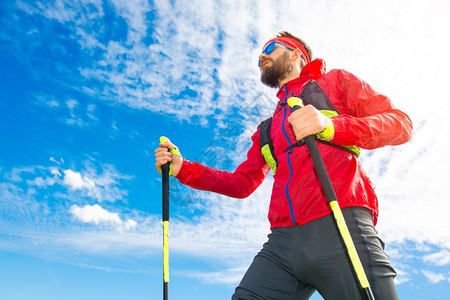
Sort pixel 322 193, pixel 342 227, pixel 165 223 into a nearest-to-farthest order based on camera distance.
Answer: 1. pixel 342 227
2. pixel 322 193
3. pixel 165 223

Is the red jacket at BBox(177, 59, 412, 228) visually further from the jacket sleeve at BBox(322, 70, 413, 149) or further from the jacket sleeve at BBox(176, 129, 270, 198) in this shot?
the jacket sleeve at BBox(176, 129, 270, 198)

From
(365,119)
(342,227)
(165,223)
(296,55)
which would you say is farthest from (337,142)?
(296,55)

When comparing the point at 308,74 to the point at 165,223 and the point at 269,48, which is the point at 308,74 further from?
the point at 165,223

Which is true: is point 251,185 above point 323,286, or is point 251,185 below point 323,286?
above

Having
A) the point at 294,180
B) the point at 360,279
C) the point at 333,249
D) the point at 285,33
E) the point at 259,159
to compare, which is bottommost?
the point at 360,279

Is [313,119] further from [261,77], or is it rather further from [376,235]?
[261,77]

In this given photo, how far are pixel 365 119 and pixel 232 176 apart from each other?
2.25 m

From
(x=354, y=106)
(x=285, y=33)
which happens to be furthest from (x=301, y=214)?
(x=285, y=33)

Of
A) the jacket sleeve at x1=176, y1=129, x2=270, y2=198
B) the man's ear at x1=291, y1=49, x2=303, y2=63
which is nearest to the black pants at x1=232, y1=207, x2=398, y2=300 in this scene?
the jacket sleeve at x1=176, y1=129, x2=270, y2=198

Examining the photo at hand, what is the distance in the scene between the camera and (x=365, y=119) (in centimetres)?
336

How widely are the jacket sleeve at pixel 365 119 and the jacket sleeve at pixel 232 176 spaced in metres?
1.49

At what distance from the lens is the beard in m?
5.33

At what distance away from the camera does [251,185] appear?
5.21m

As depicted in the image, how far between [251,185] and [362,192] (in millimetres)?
1949
